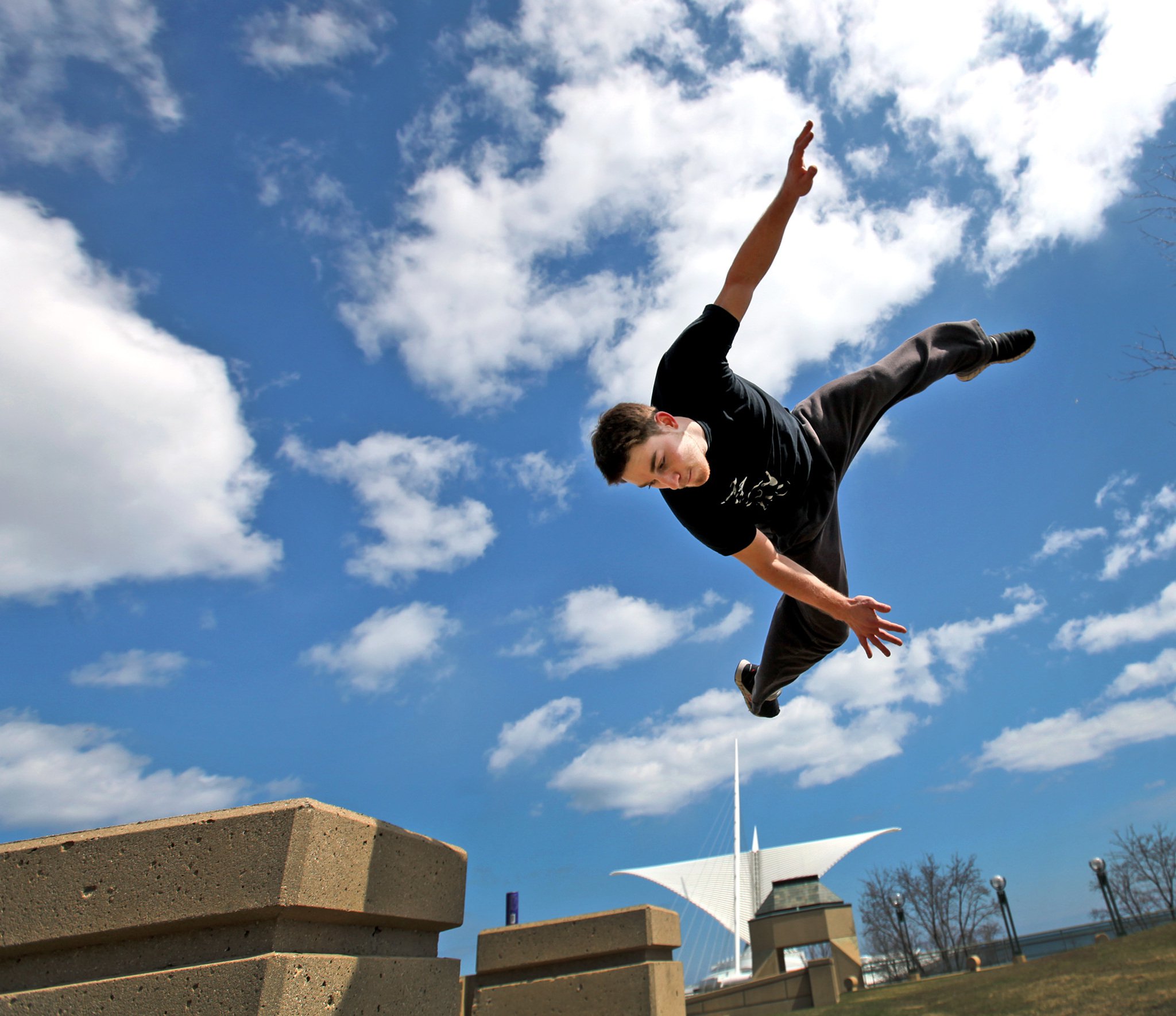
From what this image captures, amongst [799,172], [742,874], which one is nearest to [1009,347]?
[799,172]

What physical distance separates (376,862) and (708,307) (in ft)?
10.5

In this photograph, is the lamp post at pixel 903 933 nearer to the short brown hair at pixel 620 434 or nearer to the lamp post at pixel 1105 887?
the lamp post at pixel 1105 887

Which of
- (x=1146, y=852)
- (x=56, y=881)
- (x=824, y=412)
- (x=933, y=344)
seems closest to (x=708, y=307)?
(x=824, y=412)

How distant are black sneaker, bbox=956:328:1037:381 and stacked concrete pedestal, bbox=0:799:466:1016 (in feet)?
16.6

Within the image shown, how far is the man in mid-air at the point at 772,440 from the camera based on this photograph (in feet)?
12.9


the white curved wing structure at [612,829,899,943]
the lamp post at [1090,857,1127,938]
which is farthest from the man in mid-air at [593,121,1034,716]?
the white curved wing structure at [612,829,899,943]

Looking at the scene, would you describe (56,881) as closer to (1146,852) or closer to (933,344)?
(933,344)

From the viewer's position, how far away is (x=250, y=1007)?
2762 millimetres

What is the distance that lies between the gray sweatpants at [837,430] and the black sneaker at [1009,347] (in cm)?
9

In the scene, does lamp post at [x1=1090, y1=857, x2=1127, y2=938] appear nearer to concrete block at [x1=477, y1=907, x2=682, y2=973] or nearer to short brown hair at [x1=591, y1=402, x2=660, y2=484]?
concrete block at [x1=477, y1=907, x2=682, y2=973]

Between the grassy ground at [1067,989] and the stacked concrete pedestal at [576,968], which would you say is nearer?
the stacked concrete pedestal at [576,968]

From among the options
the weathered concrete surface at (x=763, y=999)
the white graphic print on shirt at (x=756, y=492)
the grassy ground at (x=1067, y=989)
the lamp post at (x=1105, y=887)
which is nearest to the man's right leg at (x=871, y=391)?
the white graphic print on shirt at (x=756, y=492)

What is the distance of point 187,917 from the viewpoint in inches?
115

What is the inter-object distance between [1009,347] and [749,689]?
3.35 m
